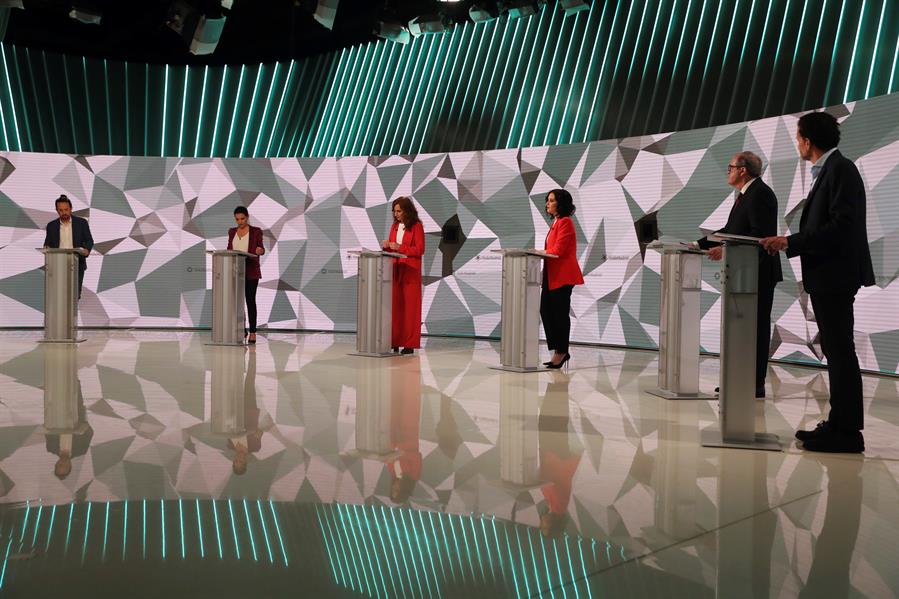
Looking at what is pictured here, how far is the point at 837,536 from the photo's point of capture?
198 centimetres

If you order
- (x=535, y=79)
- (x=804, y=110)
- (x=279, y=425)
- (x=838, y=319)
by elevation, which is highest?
(x=535, y=79)

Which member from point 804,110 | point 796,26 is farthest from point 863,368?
point 796,26

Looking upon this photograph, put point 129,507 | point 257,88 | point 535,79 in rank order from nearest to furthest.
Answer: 1. point 129,507
2. point 535,79
3. point 257,88

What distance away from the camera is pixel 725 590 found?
1599 mm

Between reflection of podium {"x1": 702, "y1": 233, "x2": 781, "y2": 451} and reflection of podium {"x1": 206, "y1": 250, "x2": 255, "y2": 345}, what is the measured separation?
527 cm

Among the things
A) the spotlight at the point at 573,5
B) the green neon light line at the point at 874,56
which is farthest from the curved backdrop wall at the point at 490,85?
the spotlight at the point at 573,5

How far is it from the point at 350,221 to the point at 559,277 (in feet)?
15.2

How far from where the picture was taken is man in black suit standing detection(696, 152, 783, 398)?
4355 millimetres

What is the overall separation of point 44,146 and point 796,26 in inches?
375

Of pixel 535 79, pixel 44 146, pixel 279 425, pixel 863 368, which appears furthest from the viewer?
pixel 44 146

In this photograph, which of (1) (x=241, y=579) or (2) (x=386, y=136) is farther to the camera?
(2) (x=386, y=136)

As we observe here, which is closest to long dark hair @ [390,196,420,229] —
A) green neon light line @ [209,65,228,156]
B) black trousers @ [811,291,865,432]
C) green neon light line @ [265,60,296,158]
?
black trousers @ [811,291,865,432]

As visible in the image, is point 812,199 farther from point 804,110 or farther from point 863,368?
point 804,110

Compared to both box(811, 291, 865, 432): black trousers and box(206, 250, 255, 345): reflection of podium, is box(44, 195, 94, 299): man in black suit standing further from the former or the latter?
box(811, 291, 865, 432): black trousers
